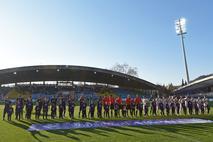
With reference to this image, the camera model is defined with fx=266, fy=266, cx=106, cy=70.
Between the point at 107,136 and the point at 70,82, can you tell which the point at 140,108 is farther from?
the point at 70,82

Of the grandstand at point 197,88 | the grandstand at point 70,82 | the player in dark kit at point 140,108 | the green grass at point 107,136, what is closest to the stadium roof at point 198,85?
the grandstand at point 197,88

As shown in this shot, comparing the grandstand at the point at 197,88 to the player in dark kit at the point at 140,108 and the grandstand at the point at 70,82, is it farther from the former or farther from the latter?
the player in dark kit at the point at 140,108

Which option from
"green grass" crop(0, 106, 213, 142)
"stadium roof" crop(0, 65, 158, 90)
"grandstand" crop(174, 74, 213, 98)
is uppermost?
"stadium roof" crop(0, 65, 158, 90)

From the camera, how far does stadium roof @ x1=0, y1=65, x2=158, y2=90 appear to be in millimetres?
49438

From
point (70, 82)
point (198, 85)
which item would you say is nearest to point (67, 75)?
point (70, 82)

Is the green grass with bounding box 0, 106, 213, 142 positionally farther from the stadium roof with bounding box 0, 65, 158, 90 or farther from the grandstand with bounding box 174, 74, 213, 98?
the grandstand with bounding box 174, 74, 213, 98

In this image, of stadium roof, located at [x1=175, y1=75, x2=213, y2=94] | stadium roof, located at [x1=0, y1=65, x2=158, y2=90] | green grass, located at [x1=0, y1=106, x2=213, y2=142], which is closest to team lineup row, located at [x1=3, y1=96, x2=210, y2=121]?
green grass, located at [x1=0, y1=106, x2=213, y2=142]

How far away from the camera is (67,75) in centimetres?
5628

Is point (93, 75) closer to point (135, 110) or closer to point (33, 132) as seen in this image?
point (135, 110)

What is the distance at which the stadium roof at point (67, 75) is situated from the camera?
49.4 m

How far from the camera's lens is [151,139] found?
1139 centimetres

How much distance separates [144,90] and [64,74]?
68.8 feet

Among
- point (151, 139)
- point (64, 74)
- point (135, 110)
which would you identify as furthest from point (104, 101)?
point (64, 74)

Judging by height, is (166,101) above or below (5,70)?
below
